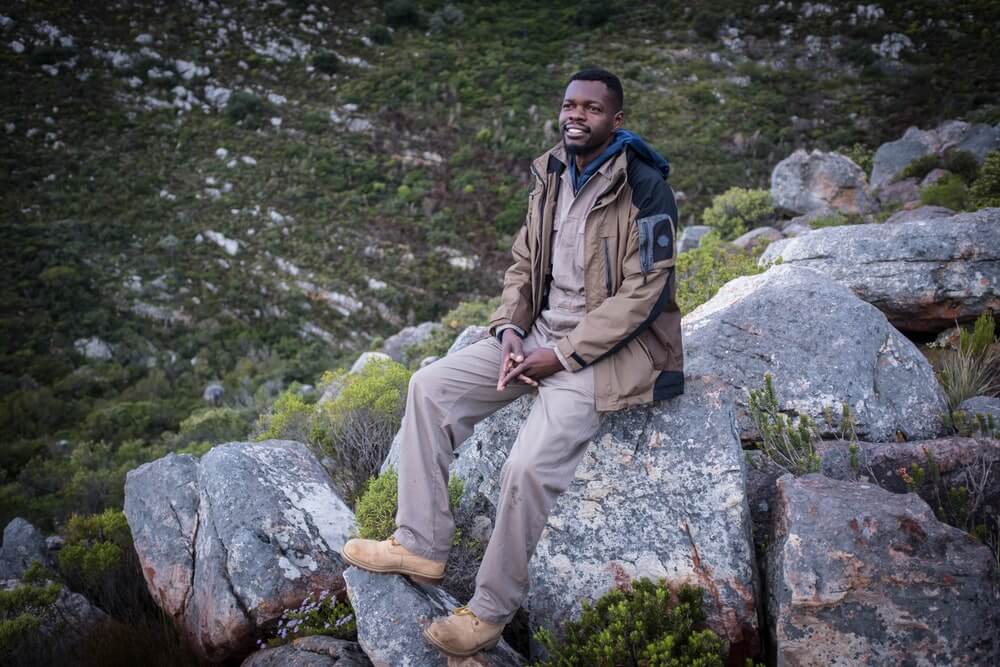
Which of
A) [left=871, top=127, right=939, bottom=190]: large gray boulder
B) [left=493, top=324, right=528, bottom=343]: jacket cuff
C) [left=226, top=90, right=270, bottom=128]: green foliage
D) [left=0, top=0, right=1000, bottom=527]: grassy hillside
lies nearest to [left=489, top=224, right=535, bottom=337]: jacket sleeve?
[left=493, top=324, right=528, bottom=343]: jacket cuff

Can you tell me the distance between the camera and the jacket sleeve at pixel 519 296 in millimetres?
3729

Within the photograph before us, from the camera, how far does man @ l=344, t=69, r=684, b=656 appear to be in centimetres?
294

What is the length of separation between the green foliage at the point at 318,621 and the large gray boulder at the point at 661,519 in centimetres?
111

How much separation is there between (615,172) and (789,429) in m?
1.96

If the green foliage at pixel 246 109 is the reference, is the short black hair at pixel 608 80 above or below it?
above

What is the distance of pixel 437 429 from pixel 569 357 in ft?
2.70

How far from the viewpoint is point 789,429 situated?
379cm

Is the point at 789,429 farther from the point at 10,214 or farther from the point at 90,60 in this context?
the point at 90,60

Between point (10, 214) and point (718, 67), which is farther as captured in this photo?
point (718, 67)

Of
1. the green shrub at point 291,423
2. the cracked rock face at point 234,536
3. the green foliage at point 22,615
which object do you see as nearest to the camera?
the cracked rock face at point 234,536

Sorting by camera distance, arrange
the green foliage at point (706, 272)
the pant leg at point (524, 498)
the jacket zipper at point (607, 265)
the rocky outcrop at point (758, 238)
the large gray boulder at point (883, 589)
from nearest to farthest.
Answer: the large gray boulder at point (883, 589) < the pant leg at point (524, 498) < the jacket zipper at point (607, 265) < the green foliage at point (706, 272) < the rocky outcrop at point (758, 238)

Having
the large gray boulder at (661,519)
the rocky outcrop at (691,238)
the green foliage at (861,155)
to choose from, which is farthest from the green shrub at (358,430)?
the green foliage at (861,155)

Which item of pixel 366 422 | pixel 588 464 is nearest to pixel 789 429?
pixel 588 464

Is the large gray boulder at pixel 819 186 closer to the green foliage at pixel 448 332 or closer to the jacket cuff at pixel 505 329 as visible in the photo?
the green foliage at pixel 448 332
